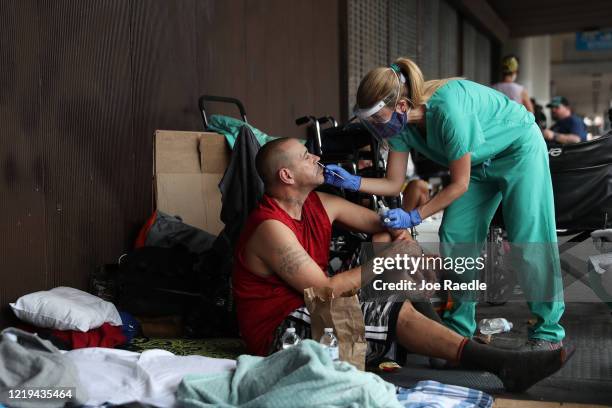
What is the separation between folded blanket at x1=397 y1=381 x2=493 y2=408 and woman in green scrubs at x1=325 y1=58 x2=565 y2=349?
23.6 inches

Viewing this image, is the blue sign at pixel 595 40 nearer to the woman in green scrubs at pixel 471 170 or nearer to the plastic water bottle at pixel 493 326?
the plastic water bottle at pixel 493 326

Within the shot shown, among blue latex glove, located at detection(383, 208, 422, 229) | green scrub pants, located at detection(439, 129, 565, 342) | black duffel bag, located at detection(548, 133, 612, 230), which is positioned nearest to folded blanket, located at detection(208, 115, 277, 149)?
blue latex glove, located at detection(383, 208, 422, 229)

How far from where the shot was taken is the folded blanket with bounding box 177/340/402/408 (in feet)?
6.06

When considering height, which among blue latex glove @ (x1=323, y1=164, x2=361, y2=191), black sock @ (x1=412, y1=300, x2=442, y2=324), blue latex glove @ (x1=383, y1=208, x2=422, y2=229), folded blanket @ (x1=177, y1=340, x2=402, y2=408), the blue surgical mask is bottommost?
folded blanket @ (x1=177, y1=340, x2=402, y2=408)

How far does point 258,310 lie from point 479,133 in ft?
3.48

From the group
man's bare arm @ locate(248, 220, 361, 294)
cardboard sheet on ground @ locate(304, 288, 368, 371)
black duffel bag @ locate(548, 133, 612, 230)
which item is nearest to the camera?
cardboard sheet on ground @ locate(304, 288, 368, 371)

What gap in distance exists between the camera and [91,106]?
346 cm

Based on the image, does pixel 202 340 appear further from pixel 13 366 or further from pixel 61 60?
pixel 61 60

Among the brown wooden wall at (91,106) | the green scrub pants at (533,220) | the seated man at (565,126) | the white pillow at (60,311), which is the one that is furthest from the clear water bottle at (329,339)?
the seated man at (565,126)

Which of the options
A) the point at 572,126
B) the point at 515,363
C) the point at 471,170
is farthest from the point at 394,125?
the point at 572,126

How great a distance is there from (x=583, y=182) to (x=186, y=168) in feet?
6.64

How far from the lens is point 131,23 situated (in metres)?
3.77

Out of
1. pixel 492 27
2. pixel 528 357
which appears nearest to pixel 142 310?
pixel 528 357

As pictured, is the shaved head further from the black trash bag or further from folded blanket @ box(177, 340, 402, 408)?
the black trash bag
